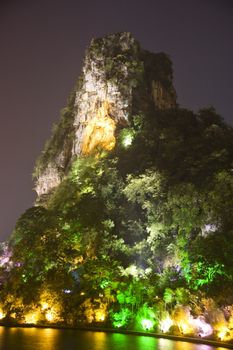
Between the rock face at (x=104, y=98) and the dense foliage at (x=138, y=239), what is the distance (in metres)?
2.37

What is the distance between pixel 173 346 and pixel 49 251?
13.8 metres

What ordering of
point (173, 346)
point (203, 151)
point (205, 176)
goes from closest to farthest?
1. point (173, 346)
2. point (205, 176)
3. point (203, 151)

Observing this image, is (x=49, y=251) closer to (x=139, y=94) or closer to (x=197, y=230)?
(x=197, y=230)

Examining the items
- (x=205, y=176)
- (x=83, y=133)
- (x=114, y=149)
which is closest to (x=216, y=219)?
(x=205, y=176)

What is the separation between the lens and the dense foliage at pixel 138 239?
2175cm

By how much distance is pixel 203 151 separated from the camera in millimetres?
33438

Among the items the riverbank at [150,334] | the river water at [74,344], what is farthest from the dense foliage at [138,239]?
the river water at [74,344]

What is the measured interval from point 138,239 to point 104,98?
16.8 m

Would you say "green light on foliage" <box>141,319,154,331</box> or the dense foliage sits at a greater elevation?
the dense foliage

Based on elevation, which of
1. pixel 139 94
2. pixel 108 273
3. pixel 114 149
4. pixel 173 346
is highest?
pixel 139 94

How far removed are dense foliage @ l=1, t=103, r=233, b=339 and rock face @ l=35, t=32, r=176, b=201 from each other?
2367 mm

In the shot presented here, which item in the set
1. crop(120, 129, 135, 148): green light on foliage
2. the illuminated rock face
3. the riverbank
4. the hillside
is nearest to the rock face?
the illuminated rock face

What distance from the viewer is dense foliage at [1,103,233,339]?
21.8 m

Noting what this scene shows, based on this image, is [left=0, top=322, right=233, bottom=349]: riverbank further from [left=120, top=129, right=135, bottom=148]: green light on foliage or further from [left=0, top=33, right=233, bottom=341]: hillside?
[left=120, top=129, right=135, bottom=148]: green light on foliage
